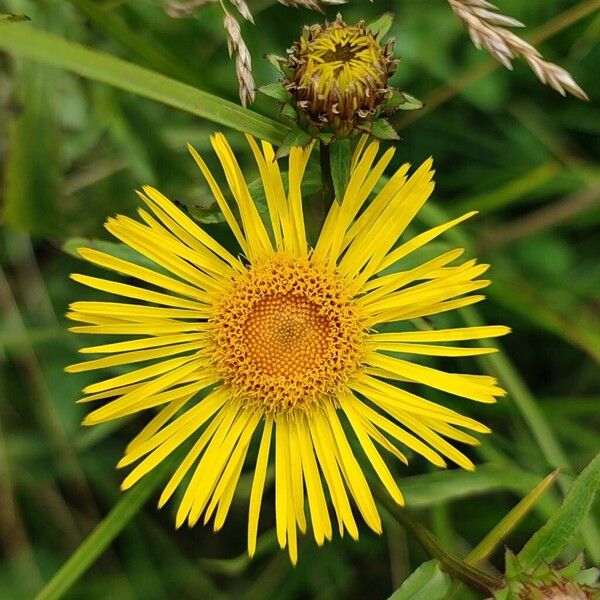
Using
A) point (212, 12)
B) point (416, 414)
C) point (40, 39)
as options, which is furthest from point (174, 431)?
point (212, 12)

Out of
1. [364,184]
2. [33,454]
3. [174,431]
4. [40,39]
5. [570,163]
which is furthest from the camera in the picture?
[33,454]

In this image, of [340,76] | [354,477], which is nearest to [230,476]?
[354,477]

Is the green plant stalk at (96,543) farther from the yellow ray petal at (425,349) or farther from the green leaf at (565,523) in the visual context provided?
the green leaf at (565,523)

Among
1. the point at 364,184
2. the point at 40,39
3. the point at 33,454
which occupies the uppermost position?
the point at 40,39

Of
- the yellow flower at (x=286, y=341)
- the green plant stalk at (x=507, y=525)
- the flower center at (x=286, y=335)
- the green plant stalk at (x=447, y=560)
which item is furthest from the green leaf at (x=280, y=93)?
the green plant stalk at (x=507, y=525)

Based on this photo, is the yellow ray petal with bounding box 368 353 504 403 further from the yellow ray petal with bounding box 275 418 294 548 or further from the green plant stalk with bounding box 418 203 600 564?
the green plant stalk with bounding box 418 203 600 564

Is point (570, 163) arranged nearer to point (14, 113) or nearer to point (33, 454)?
point (14, 113)
